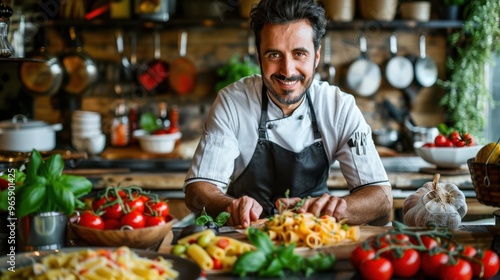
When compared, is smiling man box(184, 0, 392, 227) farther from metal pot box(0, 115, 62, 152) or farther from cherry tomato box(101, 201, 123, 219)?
metal pot box(0, 115, 62, 152)

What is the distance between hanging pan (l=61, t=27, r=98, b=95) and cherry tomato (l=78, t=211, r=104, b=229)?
3.88 metres

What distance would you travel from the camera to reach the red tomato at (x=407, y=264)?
6.24ft

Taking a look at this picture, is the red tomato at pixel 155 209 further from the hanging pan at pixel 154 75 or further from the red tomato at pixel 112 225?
the hanging pan at pixel 154 75

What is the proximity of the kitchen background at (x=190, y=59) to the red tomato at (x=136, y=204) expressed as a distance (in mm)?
3902

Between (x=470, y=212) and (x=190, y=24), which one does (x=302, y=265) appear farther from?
(x=190, y=24)

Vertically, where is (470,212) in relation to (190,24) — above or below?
below

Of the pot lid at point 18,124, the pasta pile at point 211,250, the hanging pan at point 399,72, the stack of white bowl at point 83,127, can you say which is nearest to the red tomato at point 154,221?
the pasta pile at point 211,250

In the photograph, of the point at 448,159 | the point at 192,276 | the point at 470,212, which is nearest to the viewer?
the point at 192,276

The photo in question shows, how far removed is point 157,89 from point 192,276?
4399mm

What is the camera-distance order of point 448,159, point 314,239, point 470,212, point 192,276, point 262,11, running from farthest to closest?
1. point 448,159
2. point 470,212
3. point 262,11
4. point 314,239
5. point 192,276

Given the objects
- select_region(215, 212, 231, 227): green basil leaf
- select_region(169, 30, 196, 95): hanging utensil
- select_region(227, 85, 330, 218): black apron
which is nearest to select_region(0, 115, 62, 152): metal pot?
select_region(169, 30, 196, 95): hanging utensil

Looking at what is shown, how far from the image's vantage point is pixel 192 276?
71.8 inches

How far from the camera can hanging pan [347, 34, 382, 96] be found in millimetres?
6047

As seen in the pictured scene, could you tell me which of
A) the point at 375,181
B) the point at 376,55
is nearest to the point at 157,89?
the point at 376,55
